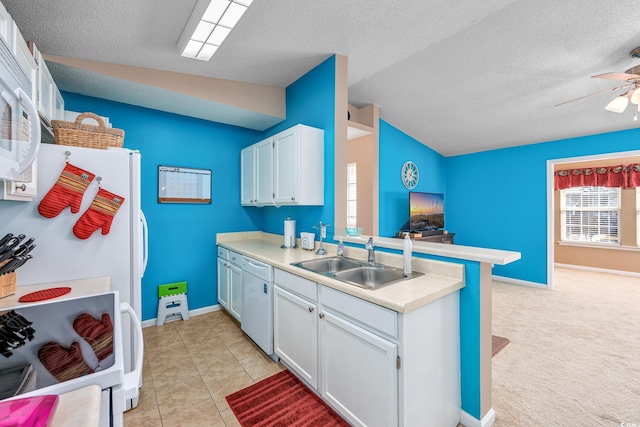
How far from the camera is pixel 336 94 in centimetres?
271

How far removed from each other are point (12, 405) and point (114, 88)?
2.87 m

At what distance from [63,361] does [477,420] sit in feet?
6.88

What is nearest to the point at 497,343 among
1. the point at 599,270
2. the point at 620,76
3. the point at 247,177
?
the point at 620,76

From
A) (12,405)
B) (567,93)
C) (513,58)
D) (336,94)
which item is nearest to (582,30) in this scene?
(513,58)

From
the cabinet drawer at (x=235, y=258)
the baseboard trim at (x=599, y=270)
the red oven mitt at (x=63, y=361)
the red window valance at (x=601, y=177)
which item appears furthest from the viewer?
the baseboard trim at (x=599, y=270)

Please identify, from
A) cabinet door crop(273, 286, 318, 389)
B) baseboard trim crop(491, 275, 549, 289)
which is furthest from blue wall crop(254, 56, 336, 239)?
baseboard trim crop(491, 275, 549, 289)

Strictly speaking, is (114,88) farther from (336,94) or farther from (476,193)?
(476,193)

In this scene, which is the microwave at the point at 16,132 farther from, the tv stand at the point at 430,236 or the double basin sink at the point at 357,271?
the tv stand at the point at 430,236

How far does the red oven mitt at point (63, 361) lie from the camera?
0.69 metres

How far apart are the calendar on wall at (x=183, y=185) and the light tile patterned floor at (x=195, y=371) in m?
1.46

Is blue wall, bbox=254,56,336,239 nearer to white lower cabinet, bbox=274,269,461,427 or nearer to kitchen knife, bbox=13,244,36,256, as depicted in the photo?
white lower cabinet, bbox=274,269,461,427

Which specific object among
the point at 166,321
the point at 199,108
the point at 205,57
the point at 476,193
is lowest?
the point at 166,321

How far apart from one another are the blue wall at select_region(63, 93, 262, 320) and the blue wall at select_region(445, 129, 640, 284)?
14.1 feet

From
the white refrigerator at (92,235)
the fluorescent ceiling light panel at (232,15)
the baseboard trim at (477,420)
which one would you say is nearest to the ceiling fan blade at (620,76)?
the baseboard trim at (477,420)
